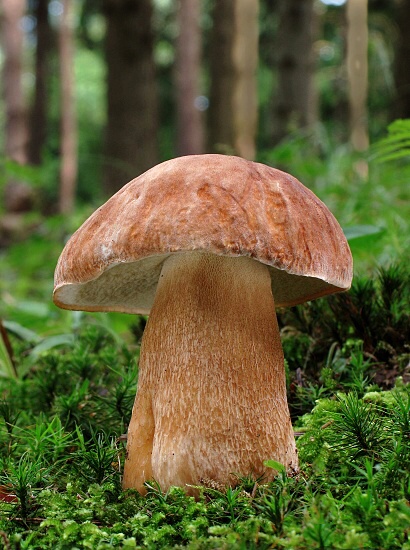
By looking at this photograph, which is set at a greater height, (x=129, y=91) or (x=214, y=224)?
(x=129, y=91)

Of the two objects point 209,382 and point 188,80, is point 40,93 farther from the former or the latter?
point 209,382

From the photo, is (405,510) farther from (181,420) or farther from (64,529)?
(64,529)

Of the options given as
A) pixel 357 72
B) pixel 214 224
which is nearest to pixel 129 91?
pixel 357 72

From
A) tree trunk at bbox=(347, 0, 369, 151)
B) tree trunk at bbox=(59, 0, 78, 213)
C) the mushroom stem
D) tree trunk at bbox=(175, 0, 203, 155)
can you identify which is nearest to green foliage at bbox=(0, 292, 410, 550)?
the mushroom stem

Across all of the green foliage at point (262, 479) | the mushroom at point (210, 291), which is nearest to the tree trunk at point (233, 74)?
the green foliage at point (262, 479)

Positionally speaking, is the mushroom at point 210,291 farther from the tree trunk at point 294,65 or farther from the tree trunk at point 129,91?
the tree trunk at point 294,65

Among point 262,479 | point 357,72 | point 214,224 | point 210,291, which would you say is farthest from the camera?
point 357,72
